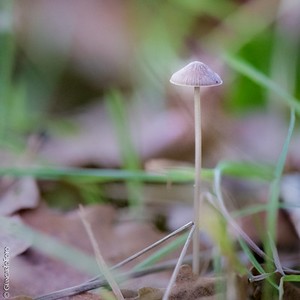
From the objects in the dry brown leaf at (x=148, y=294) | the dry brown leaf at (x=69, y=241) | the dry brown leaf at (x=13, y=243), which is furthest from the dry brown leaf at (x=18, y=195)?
the dry brown leaf at (x=148, y=294)

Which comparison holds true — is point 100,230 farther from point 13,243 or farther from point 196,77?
point 196,77

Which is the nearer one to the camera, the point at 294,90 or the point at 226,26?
the point at 294,90

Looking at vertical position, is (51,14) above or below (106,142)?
above

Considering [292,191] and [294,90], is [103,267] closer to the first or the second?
[292,191]

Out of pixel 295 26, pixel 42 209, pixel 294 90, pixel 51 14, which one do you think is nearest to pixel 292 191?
pixel 42 209

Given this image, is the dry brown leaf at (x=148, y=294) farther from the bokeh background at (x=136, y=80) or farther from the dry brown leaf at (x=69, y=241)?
the bokeh background at (x=136, y=80)
